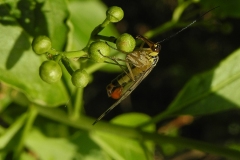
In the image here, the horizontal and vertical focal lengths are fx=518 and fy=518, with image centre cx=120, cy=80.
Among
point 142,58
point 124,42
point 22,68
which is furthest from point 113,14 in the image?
point 22,68

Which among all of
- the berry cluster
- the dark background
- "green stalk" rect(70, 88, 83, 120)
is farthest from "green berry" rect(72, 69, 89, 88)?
the dark background

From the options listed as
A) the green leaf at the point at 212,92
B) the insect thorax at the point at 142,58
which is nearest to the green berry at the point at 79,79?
the insect thorax at the point at 142,58

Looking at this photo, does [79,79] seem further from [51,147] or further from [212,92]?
[51,147]

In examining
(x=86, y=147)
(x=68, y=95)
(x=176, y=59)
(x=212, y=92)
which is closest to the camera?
(x=68, y=95)

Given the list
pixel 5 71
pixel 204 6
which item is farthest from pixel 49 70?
pixel 204 6

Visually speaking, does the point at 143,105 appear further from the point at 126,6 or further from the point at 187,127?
the point at 126,6

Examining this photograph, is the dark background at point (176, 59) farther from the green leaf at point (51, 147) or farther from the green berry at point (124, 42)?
the green berry at point (124, 42)

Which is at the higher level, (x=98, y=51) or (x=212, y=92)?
(x=212, y=92)
